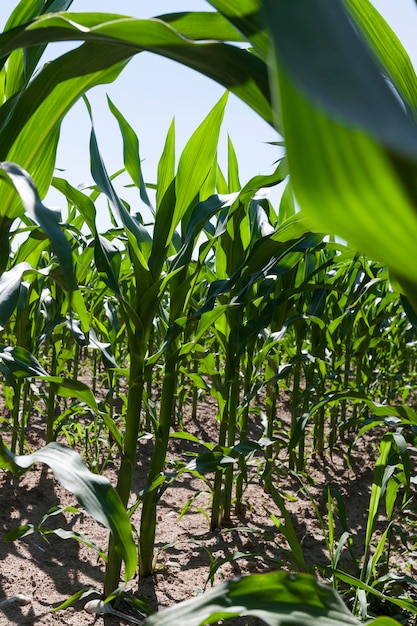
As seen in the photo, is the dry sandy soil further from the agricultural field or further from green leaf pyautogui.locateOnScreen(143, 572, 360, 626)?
green leaf pyautogui.locateOnScreen(143, 572, 360, 626)

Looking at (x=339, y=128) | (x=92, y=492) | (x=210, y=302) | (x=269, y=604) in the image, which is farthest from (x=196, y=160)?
(x=339, y=128)

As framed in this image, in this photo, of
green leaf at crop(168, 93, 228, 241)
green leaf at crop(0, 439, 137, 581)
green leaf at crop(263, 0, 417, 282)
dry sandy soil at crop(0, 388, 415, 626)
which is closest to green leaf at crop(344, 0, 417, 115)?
green leaf at crop(263, 0, 417, 282)

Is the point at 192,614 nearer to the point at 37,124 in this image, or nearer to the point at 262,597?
the point at 262,597

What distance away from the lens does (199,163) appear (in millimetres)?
1331

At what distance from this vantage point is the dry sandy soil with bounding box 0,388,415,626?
149 centimetres

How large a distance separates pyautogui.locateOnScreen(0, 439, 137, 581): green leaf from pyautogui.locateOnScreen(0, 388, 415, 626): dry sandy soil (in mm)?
518

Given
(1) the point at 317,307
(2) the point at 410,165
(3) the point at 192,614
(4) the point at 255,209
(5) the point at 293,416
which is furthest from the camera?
(5) the point at 293,416

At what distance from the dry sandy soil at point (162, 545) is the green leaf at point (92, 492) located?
52 cm

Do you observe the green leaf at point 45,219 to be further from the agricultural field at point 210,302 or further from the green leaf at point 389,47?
the green leaf at point 389,47

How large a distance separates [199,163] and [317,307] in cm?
120

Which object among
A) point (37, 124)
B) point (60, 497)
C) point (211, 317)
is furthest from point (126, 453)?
point (60, 497)

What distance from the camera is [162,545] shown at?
1.83 m

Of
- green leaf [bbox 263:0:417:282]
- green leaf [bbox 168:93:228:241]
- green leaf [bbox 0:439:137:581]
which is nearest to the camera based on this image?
green leaf [bbox 263:0:417:282]

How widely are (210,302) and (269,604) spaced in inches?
29.8
